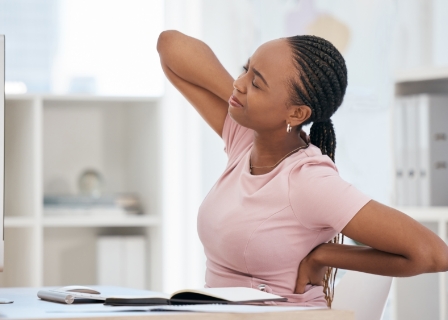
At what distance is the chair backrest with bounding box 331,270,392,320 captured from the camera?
4.80 ft

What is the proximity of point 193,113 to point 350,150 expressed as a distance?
69cm

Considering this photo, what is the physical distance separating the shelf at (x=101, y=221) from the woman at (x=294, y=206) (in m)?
1.26

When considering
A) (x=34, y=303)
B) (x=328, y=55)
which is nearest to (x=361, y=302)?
(x=328, y=55)

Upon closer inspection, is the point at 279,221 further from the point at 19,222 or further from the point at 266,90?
the point at 19,222

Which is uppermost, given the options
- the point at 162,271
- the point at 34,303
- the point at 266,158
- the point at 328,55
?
the point at 328,55

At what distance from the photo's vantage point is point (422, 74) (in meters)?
2.38

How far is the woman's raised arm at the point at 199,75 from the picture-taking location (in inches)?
64.6

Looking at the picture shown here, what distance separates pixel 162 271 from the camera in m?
2.71

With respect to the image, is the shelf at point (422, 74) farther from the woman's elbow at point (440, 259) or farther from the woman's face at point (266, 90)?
the woman's elbow at point (440, 259)

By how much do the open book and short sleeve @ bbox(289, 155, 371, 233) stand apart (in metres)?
0.23

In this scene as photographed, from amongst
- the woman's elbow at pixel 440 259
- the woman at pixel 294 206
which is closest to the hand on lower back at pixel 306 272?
the woman at pixel 294 206

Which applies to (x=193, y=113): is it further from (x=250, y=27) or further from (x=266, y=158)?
(x=266, y=158)

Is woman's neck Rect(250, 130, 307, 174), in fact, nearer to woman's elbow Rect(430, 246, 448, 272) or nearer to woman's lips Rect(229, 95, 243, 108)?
woman's lips Rect(229, 95, 243, 108)

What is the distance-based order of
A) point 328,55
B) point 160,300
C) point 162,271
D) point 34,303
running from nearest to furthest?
point 160,300
point 34,303
point 328,55
point 162,271
